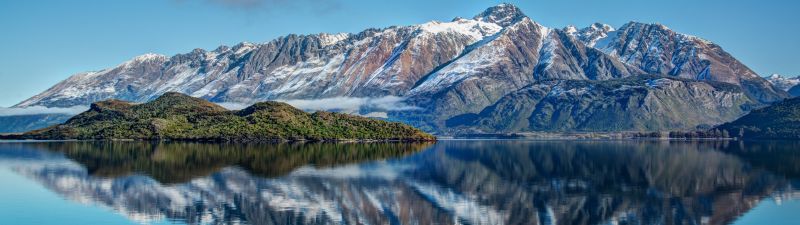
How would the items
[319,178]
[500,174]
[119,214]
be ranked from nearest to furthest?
[119,214] < [319,178] < [500,174]

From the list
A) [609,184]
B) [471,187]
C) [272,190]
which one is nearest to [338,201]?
[272,190]

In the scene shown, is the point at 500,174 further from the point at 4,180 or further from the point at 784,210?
the point at 4,180

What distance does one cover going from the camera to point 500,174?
467 feet

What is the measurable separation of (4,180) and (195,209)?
5186cm

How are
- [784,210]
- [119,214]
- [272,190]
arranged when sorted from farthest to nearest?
[272,190] → [784,210] → [119,214]

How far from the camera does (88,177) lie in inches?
5059

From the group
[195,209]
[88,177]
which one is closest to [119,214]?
[195,209]

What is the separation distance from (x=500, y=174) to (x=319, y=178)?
34.2 meters

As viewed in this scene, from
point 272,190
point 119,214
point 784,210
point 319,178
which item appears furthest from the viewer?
point 319,178

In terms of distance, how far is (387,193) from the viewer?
352 ft

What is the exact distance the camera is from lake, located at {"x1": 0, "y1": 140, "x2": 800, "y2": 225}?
8600 centimetres

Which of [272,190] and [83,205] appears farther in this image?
[272,190]

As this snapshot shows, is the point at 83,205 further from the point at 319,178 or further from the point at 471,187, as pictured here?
the point at 471,187

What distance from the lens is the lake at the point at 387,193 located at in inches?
3386
